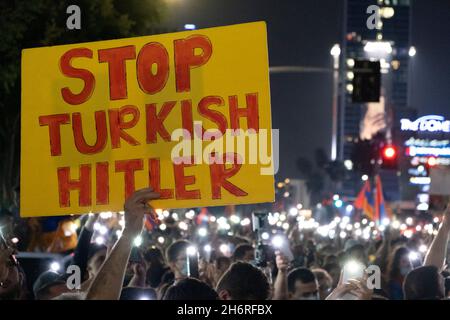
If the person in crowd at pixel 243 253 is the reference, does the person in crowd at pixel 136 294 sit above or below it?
above

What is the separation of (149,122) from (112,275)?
121cm

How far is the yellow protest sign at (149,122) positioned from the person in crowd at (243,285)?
0.66 meters

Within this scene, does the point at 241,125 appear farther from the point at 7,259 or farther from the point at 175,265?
the point at 175,265

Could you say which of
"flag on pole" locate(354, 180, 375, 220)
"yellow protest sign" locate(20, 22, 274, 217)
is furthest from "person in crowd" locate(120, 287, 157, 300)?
"flag on pole" locate(354, 180, 375, 220)

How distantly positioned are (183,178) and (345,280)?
105cm

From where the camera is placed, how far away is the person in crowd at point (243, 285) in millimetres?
5449

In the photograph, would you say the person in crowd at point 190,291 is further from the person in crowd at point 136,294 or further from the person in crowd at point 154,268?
the person in crowd at point 154,268

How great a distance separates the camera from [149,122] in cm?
512

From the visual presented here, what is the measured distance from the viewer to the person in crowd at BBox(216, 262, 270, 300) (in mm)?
5449

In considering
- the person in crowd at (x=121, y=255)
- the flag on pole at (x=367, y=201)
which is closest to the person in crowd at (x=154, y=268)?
the person in crowd at (x=121, y=255)

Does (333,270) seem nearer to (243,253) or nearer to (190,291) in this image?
(243,253)

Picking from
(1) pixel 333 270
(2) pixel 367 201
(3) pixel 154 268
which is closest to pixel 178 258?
(3) pixel 154 268

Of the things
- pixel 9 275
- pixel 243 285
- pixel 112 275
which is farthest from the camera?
pixel 9 275

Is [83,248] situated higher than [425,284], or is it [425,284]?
[83,248]
